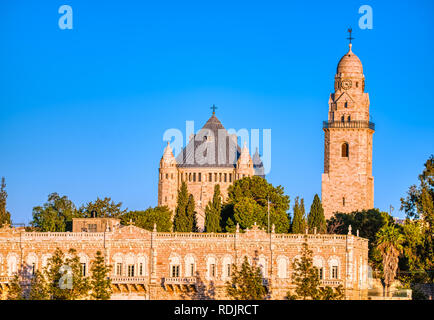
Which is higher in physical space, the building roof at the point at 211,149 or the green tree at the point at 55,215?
the building roof at the point at 211,149

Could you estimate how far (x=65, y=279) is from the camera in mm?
116438

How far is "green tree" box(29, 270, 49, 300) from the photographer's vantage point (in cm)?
11282

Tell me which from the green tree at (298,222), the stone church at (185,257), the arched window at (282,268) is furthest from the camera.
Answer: the green tree at (298,222)

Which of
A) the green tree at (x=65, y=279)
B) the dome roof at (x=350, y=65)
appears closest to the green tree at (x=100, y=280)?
the green tree at (x=65, y=279)

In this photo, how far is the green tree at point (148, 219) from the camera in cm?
14475

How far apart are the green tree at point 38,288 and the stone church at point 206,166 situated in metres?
54.4

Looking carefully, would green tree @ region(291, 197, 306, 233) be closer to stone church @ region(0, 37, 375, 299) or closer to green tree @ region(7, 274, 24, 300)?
stone church @ region(0, 37, 375, 299)

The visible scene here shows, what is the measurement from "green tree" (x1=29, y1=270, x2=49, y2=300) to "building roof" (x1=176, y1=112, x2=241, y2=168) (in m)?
62.3

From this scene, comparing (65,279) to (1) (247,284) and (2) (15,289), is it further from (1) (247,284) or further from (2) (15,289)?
(1) (247,284)

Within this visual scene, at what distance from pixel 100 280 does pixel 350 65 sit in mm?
58420

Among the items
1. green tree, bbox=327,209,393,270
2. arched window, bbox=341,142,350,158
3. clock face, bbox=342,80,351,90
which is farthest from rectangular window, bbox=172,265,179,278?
clock face, bbox=342,80,351,90

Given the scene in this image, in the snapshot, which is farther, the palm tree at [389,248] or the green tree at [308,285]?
the palm tree at [389,248]

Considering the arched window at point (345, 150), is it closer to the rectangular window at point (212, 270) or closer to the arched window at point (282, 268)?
the arched window at point (282, 268)

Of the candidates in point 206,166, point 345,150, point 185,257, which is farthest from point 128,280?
point 206,166
